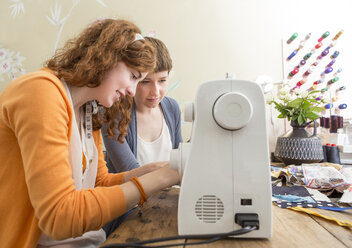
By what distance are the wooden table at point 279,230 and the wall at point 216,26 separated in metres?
1.28

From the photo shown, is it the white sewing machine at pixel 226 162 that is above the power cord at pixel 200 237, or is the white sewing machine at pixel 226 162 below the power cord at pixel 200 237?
above

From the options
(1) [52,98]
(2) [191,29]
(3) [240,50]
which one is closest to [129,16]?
(2) [191,29]

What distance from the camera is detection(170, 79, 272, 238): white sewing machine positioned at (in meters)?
0.48

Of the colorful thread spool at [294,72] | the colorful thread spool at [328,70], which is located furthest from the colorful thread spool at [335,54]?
the colorful thread spool at [294,72]

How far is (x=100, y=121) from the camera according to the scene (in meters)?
0.95

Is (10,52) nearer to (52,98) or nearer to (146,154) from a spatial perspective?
(146,154)

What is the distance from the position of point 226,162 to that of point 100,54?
474 millimetres

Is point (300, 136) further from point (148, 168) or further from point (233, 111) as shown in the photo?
point (233, 111)

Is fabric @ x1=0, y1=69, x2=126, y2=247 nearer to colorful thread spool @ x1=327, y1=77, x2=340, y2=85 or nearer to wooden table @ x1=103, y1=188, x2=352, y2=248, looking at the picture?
wooden table @ x1=103, y1=188, x2=352, y2=248

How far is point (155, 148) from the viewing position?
1.33m

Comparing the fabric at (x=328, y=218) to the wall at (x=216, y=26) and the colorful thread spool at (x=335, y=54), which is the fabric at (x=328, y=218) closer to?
the wall at (x=216, y=26)

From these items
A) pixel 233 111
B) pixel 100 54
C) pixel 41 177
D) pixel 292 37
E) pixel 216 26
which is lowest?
pixel 41 177

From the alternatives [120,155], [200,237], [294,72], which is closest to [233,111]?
[200,237]

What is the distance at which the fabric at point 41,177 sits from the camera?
0.51 m
